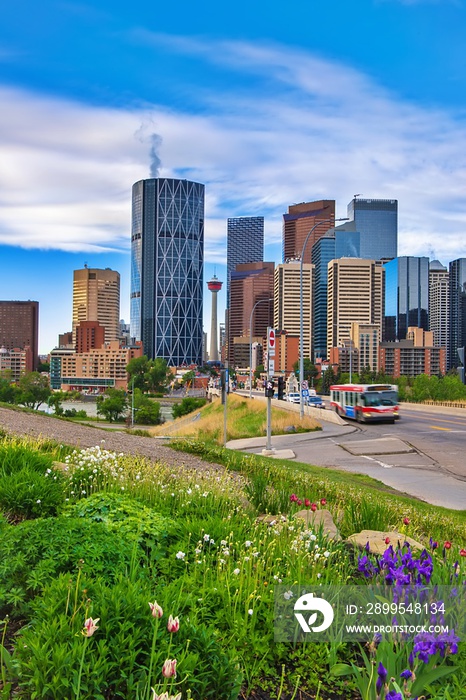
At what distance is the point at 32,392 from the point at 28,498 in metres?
142

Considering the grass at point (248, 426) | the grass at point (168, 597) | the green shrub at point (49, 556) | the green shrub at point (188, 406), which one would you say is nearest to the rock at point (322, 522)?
the grass at point (168, 597)

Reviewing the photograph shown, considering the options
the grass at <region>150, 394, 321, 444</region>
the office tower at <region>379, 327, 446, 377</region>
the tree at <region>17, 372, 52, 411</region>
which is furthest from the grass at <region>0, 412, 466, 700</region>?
the office tower at <region>379, 327, 446, 377</region>

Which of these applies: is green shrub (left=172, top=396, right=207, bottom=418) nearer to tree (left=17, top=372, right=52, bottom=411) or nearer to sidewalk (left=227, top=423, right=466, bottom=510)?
tree (left=17, top=372, right=52, bottom=411)

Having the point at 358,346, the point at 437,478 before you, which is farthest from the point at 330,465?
the point at 358,346

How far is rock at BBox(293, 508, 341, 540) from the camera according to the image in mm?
6578

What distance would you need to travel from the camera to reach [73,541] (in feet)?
16.0

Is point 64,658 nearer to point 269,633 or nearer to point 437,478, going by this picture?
point 269,633

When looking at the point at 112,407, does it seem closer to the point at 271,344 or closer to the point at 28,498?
the point at 271,344

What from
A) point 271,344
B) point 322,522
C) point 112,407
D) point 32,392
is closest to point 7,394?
point 32,392

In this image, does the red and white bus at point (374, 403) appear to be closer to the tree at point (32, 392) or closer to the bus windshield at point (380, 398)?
the bus windshield at point (380, 398)

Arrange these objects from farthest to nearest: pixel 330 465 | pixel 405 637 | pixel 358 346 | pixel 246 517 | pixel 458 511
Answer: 1. pixel 358 346
2. pixel 330 465
3. pixel 458 511
4. pixel 246 517
5. pixel 405 637

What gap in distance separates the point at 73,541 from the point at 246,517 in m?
2.38

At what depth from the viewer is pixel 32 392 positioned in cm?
14212

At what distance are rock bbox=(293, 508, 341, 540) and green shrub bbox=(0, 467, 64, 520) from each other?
9.30 ft
